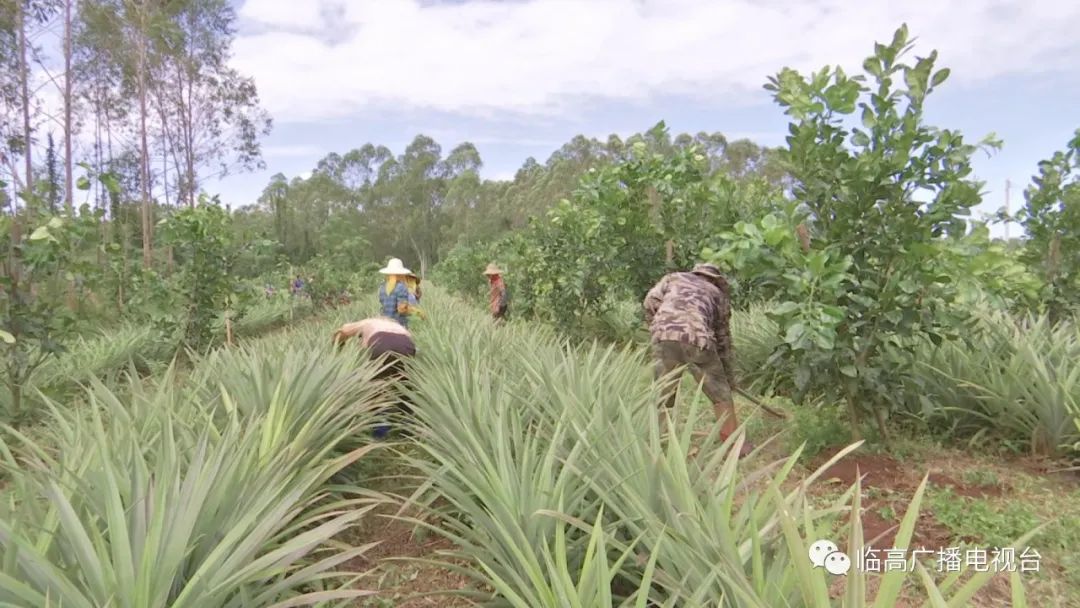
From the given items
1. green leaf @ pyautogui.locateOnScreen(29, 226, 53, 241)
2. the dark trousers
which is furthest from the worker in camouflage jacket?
green leaf @ pyautogui.locateOnScreen(29, 226, 53, 241)

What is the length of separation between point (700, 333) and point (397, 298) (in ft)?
10.9

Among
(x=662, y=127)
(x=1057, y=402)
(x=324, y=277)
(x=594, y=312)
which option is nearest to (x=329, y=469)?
(x=1057, y=402)

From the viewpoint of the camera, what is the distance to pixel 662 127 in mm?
6000

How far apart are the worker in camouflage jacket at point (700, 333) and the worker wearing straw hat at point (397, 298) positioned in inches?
111

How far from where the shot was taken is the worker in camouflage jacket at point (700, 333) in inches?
151

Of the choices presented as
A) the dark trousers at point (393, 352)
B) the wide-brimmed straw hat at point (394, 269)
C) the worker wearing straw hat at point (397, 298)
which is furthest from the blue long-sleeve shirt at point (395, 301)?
the dark trousers at point (393, 352)

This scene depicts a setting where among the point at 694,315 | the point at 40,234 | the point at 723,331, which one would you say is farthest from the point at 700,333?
the point at 40,234

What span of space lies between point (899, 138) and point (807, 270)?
33.3 inches

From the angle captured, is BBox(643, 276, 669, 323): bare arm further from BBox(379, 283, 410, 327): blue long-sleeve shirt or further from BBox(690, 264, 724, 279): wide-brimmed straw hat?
BBox(379, 283, 410, 327): blue long-sleeve shirt

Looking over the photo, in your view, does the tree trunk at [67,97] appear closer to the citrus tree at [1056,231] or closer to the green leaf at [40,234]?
the green leaf at [40,234]

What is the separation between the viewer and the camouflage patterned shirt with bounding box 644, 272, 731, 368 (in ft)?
12.6

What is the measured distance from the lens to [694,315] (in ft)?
12.7

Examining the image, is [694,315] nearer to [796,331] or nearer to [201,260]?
[796,331]

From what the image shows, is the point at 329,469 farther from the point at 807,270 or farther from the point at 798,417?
the point at 798,417
